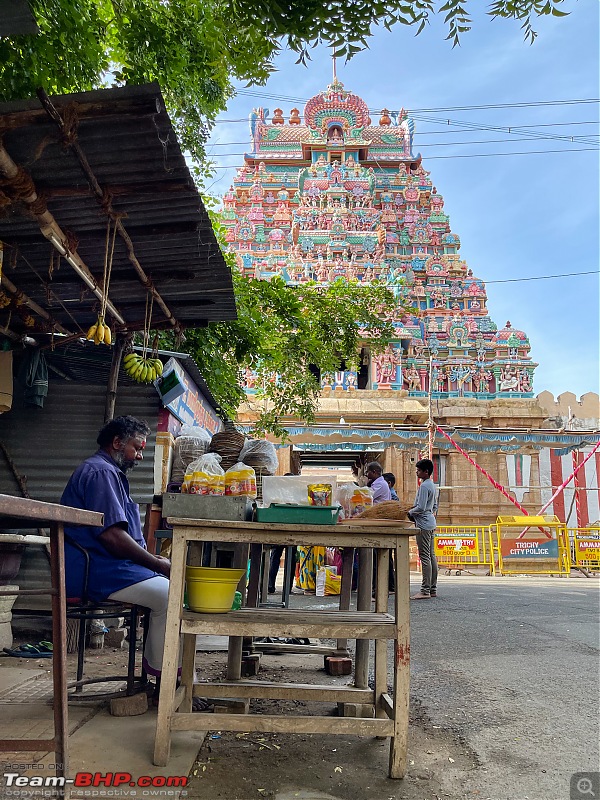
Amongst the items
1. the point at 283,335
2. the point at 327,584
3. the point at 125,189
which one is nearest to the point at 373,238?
the point at 283,335

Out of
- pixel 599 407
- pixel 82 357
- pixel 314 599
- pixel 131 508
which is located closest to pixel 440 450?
pixel 599 407

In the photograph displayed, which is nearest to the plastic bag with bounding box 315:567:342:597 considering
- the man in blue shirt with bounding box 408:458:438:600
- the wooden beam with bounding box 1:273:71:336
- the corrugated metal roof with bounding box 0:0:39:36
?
the man in blue shirt with bounding box 408:458:438:600

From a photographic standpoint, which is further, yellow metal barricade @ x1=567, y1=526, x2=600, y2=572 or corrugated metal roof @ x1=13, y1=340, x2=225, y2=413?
yellow metal barricade @ x1=567, y1=526, x2=600, y2=572

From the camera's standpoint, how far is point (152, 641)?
301 cm

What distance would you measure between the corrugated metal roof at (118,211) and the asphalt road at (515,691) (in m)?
3.04

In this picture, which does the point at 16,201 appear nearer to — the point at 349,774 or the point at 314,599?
the point at 349,774

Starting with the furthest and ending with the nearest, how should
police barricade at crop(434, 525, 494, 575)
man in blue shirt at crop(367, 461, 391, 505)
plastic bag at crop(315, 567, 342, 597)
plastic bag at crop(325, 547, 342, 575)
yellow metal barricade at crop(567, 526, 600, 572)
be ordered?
police barricade at crop(434, 525, 494, 575), yellow metal barricade at crop(567, 526, 600, 572), plastic bag at crop(325, 547, 342, 575), plastic bag at crop(315, 567, 342, 597), man in blue shirt at crop(367, 461, 391, 505)

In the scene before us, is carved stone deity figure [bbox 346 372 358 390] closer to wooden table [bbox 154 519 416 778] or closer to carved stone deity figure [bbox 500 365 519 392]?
carved stone deity figure [bbox 500 365 519 392]

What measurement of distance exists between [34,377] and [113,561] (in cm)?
336

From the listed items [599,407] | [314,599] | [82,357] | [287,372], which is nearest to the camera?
[82,357]

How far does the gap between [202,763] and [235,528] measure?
0.87m

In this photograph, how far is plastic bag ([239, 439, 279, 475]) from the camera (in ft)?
13.3

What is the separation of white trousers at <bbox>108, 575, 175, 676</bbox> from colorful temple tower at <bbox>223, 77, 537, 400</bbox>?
16383 mm

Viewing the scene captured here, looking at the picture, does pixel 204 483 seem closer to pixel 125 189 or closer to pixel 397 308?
pixel 125 189
